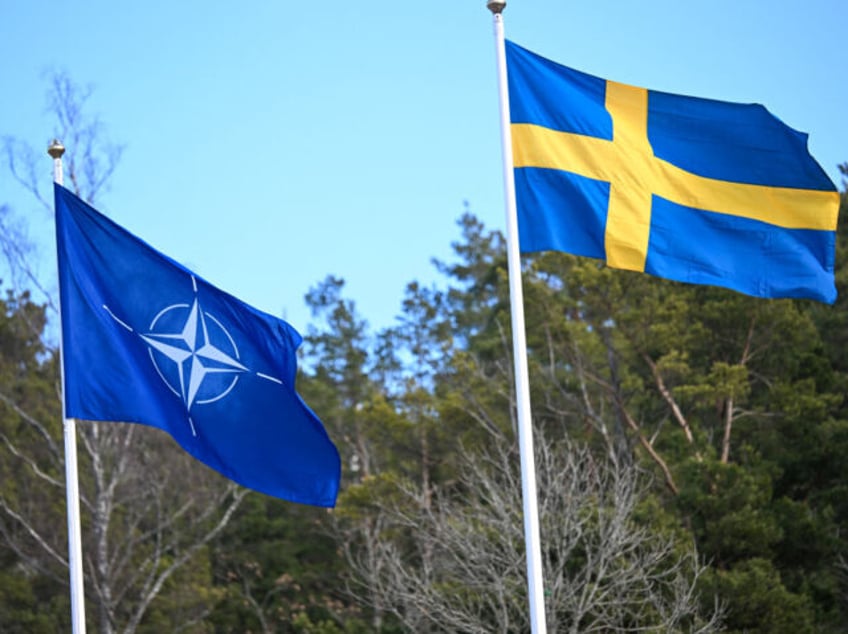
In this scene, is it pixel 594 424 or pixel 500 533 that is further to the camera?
pixel 594 424

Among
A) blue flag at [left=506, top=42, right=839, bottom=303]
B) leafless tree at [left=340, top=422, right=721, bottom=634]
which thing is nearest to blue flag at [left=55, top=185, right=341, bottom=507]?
blue flag at [left=506, top=42, right=839, bottom=303]

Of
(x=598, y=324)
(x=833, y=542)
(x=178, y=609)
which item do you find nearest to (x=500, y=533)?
(x=833, y=542)

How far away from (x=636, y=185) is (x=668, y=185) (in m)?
0.25

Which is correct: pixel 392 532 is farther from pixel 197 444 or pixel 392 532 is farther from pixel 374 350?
pixel 197 444

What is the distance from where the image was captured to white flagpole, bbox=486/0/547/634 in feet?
26.8

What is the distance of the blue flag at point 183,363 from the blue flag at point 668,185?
6.20 feet

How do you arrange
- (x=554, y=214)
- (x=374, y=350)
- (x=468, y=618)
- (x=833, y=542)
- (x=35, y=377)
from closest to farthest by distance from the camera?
(x=554, y=214) → (x=468, y=618) → (x=833, y=542) → (x=35, y=377) → (x=374, y=350)

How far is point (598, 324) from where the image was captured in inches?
1136

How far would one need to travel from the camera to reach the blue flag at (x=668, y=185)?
879 cm

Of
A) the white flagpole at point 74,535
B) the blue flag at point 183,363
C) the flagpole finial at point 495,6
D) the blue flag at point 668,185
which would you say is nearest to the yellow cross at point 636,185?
the blue flag at point 668,185

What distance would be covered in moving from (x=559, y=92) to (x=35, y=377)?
28.0 m

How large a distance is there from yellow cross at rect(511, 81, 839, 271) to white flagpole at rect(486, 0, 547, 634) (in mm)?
318

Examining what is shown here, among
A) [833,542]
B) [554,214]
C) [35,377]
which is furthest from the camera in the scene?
[35,377]

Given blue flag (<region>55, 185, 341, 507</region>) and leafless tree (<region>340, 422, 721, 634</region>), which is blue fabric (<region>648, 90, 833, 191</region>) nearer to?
blue flag (<region>55, 185, 341, 507</region>)
